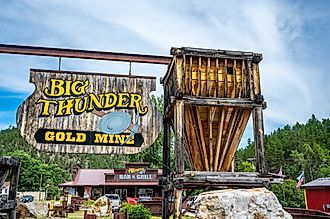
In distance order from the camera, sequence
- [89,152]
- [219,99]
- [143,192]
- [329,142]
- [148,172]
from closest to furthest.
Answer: [219,99]
[89,152]
[148,172]
[143,192]
[329,142]

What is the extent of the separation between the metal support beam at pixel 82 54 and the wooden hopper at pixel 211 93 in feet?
3.48

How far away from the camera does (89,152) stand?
12586 mm

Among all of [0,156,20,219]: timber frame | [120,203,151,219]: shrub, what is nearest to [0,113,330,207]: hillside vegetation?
[120,203,151,219]: shrub

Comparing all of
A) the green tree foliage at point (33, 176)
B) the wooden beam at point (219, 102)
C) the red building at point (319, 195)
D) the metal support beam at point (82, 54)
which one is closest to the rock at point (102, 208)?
the metal support beam at point (82, 54)

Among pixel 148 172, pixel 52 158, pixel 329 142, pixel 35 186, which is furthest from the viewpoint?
pixel 52 158

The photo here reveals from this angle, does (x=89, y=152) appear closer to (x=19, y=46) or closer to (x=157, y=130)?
(x=157, y=130)

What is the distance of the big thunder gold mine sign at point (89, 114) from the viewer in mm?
12352

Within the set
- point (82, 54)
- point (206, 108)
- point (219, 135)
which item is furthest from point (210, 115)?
point (82, 54)

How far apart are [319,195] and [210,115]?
1798 cm

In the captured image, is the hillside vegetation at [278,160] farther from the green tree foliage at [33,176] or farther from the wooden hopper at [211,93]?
the wooden hopper at [211,93]

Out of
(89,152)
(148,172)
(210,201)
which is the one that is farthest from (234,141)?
(148,172)

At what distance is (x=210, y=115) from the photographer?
1339 centimetres

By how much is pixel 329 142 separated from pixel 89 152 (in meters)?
75.0

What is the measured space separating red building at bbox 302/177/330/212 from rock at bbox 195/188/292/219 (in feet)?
66.8
